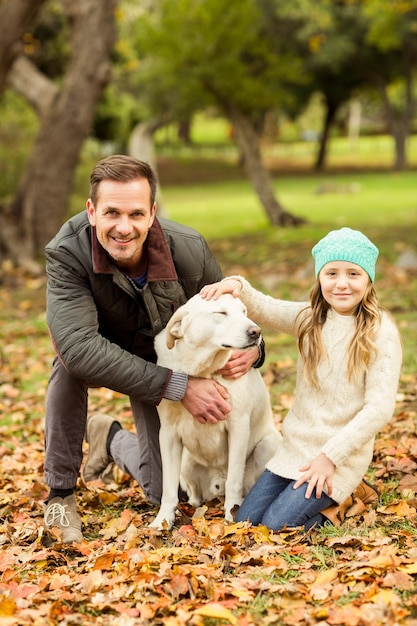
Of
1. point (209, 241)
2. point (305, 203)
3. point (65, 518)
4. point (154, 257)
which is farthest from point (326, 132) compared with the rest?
point (65, 518)

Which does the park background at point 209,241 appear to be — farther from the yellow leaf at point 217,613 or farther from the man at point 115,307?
the man at point 115,307

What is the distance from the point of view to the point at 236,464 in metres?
4.41

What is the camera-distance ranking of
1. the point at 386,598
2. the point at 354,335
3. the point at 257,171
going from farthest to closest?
the point at 257,171 < the point at 354,335 < the point at 386,598

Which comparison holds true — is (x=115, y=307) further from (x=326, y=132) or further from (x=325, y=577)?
(x=326, y=132)

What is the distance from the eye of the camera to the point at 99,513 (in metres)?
4.77

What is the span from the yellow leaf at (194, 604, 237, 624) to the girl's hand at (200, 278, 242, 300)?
1543 millimetres

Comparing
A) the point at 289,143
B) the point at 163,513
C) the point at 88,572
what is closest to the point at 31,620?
the point at 88,572

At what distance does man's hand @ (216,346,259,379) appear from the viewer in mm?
4363

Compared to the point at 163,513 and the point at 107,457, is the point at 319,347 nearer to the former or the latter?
the point at 163,513

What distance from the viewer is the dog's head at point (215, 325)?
4000 mm

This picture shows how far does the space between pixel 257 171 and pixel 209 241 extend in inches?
91.5

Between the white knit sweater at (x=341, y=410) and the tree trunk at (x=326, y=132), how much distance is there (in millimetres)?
39305

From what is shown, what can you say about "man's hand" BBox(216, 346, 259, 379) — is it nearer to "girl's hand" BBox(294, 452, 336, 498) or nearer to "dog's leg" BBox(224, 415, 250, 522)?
"dog's leg" BBox(224, 415, 250, 522)

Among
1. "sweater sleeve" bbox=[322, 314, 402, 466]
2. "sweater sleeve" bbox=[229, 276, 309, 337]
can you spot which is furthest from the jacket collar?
"sweater sleeve" bbox=[322, 314, 402, 466]
